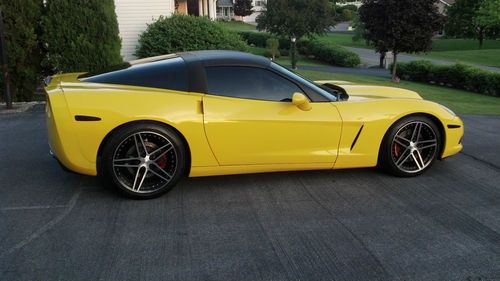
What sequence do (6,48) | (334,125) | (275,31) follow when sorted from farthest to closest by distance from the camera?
1. (275,31)
2. (6,48)
3. (334,125)

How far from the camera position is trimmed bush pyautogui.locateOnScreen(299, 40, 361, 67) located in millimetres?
32719

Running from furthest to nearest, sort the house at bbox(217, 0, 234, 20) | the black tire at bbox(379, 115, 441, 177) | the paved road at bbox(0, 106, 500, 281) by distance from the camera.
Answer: the house at bbox(217, 0, 234, 20), the black tire at bbox(379, 115, 441, 177), the paved road at bbox(0, 106, 500, 281)

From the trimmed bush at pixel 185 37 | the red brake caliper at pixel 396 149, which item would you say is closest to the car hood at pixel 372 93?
the red brake caliper at pixel 396 149

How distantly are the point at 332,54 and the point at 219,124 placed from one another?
3117cm

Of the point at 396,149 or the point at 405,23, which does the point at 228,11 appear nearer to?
the point at 405,23

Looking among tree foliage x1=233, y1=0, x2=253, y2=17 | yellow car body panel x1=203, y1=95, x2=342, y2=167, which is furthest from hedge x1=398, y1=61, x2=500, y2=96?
tree foliage x1=233, y1=0, x2=253, y2=17

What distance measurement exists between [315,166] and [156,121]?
163 centimetres

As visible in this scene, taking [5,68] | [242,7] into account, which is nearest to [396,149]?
[5,68]

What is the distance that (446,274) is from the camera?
3.20 metres

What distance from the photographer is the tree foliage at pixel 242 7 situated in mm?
78287

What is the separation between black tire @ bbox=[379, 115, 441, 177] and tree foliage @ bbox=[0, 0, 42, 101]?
7.03 meters

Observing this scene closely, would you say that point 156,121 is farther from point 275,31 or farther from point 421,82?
point 275,31

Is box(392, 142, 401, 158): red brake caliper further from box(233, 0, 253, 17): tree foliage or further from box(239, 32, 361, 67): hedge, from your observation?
box(233, 0, 253, 17): tree foliage

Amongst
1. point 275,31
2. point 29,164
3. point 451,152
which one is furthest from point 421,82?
point 29,164
